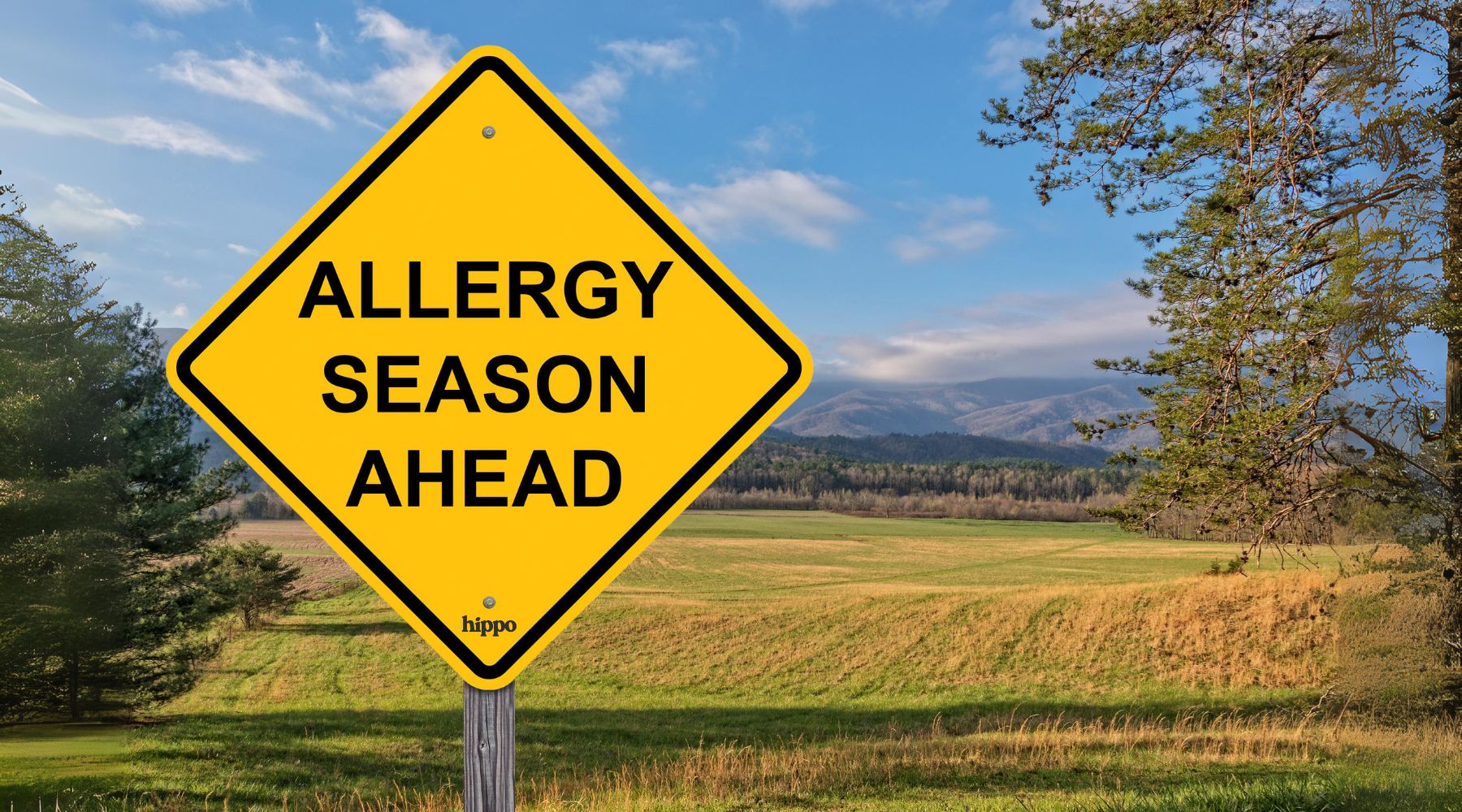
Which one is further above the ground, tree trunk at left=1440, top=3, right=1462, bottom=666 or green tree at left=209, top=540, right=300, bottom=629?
tree trunk at left=1440, top=3, right=1462, bottom=666

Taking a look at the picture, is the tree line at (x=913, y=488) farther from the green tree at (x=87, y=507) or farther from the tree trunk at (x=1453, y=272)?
the tree trunk at (x=1453, y=272)

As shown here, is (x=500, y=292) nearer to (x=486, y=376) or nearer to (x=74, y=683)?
(x=486, y=376)

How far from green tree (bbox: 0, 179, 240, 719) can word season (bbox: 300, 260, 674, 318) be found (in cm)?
3705

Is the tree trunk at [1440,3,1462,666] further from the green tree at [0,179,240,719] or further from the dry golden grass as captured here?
the green tree at [0,179,240,719]

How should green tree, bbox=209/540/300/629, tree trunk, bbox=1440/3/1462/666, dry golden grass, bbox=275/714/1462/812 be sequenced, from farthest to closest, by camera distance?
green tree, bbox=209/540/300/629 < tree trunk, bbox=1440/3/1462/666 < dry golden grass, bbox=275/714/1462/812

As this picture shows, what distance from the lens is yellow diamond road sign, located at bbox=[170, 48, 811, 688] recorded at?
2287 mm

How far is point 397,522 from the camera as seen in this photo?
2.29 meters

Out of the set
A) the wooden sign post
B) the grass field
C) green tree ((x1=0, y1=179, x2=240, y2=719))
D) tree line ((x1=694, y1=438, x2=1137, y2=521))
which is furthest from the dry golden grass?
tree line ((x1=694, y1=438, x2=1137, y2=521))

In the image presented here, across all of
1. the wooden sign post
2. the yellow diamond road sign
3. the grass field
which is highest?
the yellow diamond road sign

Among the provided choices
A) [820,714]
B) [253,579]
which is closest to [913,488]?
[820,714]

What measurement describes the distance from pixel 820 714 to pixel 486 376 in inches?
1282

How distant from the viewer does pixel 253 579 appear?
4309 cm

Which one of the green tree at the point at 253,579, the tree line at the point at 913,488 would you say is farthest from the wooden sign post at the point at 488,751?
the tree line at the point at 913,488

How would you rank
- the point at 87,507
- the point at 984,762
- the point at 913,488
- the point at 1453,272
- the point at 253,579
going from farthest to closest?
1. the point at 913,488
2. the point at 253,579
3. the point at 87,507
4. the point at 1453,272
5. the point at 984,762
